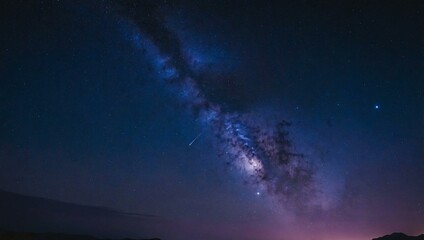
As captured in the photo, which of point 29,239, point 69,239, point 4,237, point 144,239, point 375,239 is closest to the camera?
point 4,237

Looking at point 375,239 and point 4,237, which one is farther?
point 375,239

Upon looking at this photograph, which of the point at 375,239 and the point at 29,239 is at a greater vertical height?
the point at 375,239

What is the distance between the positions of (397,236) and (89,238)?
382 feet

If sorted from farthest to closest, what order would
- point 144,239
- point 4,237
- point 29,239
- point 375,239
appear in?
point 375,239, point 144,239, point 29,239, point 4,237

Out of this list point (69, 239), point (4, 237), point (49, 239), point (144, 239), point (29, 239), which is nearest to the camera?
point (4, 237)

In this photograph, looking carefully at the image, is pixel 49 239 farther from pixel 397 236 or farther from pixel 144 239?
pixel 397 236

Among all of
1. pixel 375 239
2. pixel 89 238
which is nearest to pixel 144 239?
pixel 89 238

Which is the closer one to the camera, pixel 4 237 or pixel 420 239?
pixel 4 237

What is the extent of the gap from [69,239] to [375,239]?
12096 cm

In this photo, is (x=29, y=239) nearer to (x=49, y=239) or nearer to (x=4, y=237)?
(x=4, y=237)

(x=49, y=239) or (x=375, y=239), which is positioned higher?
(x=375, y=239)

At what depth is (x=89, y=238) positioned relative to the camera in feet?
449

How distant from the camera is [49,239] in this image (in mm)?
120812

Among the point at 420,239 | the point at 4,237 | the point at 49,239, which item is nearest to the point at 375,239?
the point at 420,239
